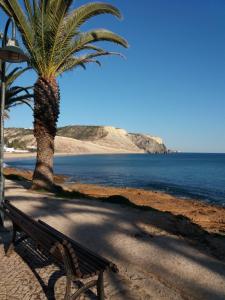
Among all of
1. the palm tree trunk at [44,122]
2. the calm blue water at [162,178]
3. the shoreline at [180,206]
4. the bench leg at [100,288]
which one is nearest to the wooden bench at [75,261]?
the bench leg at [100,288]

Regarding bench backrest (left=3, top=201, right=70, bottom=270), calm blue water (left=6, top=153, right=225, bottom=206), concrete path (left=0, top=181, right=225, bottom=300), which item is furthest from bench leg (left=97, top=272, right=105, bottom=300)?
calm blue water (left=6, top=153, right=225, bottom=206)

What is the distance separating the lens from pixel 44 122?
14.2 m

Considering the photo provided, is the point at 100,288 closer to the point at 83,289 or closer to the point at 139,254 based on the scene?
the point at 83,289

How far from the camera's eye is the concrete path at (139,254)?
4.93 metres

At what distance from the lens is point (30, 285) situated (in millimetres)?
5027

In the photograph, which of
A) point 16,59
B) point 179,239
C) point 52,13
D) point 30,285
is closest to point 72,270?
point 30,285

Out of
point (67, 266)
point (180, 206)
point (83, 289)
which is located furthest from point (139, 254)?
point (180, 206)

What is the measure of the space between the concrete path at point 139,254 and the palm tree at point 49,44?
411 cm

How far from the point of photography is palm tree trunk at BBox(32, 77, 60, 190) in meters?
14.0

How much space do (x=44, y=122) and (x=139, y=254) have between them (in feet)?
28.9

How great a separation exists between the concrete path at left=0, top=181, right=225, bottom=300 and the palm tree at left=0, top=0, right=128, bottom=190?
4.11 meters

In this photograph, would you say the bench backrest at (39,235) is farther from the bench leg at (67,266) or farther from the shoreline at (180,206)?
the shoreline at (180,206)

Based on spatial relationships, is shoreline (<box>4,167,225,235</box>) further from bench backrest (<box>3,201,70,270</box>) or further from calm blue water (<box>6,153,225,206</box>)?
bench backrest (<box>3,201,70,270</box>)

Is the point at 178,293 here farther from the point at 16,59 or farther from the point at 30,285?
the point at 16,59
